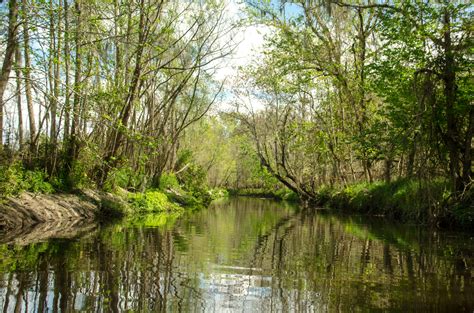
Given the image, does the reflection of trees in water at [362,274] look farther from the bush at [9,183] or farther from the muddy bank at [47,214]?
the bush at [9,183]

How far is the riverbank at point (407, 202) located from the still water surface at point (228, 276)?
14.2 feet

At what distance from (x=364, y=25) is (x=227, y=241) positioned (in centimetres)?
1907

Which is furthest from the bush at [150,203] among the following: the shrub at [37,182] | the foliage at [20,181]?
the foliage at [20,181]

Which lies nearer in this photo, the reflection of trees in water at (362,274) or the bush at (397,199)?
the reflection of trees in water at (362,274)

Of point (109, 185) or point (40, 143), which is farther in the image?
point (109, 185)

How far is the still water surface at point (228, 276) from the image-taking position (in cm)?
519

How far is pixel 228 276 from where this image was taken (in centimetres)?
682

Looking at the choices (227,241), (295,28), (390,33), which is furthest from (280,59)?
(227,241)

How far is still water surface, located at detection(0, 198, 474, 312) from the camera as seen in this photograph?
17.0ft

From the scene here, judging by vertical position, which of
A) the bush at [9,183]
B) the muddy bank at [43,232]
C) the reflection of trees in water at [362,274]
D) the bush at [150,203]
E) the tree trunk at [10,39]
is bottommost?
the reflection of trees in water at [362,274]

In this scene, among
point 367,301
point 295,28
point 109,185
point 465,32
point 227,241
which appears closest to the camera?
point 367,301

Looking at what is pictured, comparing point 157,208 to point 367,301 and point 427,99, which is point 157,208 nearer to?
point 427,99

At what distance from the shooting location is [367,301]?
5582 mm

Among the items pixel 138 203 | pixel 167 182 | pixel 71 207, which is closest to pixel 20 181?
pixel 71 207
